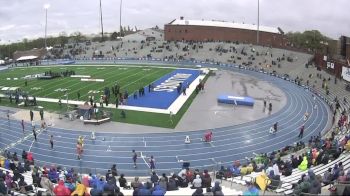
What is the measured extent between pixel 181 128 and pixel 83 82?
2030 centimetres

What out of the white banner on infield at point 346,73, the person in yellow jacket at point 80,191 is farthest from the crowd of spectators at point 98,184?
the white banner on infield at point 346,73

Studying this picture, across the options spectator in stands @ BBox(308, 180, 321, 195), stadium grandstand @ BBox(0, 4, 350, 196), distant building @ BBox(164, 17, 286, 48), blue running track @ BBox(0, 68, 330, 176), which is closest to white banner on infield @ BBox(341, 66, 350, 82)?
stadium grandstand @ BBox(0, 4, 350, 196)

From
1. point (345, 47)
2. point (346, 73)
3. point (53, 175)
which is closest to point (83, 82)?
point (346, 73)

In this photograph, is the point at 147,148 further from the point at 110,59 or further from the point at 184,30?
the point at 184,30

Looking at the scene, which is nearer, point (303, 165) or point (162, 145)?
point (303, 165)

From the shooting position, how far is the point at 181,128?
92.9 ft

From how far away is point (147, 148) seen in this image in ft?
80.8

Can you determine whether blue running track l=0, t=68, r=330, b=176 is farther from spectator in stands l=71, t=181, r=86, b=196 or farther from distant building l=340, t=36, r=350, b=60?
distant building l=340, t=36, r=350, b=60

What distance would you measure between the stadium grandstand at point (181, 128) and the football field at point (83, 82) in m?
0.14

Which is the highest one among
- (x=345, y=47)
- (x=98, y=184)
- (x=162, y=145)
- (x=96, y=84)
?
(x=345, y=47)

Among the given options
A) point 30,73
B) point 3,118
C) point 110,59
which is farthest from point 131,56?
point 3,118

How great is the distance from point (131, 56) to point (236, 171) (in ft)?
179

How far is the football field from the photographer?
40188 mm

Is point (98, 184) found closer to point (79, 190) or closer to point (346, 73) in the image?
point (79, 190)
